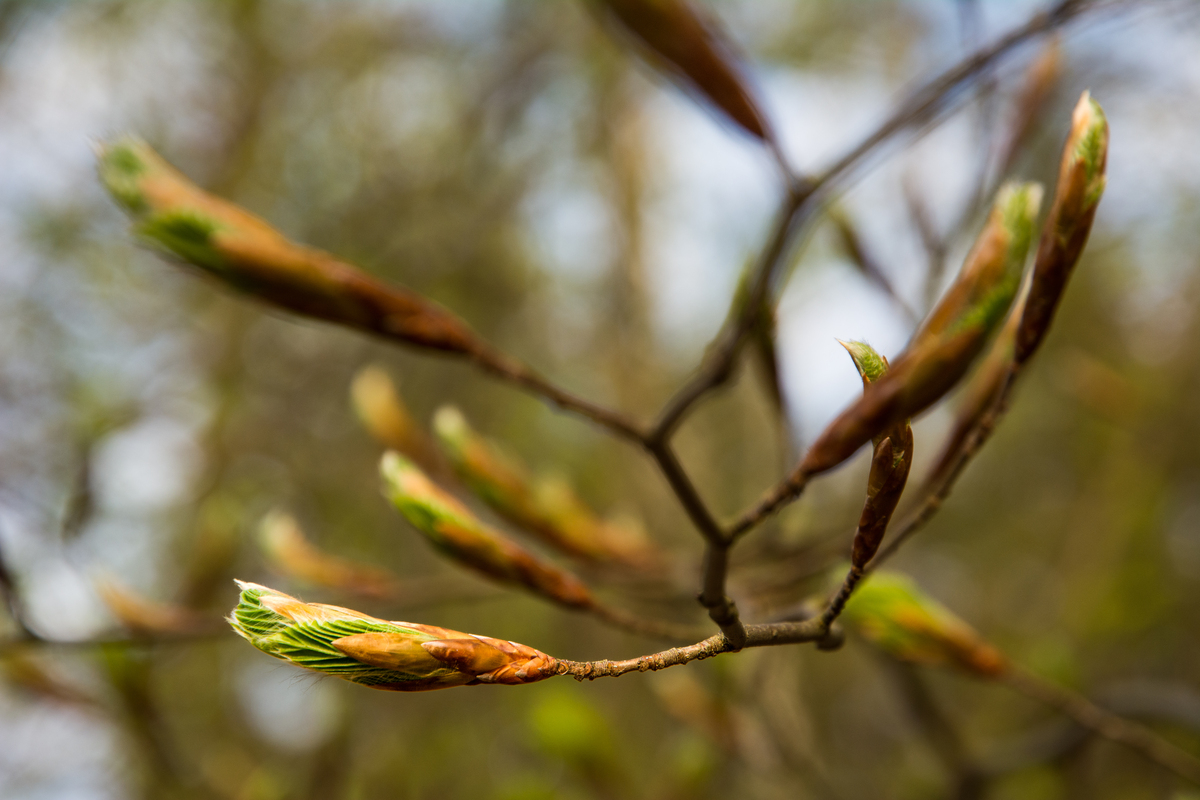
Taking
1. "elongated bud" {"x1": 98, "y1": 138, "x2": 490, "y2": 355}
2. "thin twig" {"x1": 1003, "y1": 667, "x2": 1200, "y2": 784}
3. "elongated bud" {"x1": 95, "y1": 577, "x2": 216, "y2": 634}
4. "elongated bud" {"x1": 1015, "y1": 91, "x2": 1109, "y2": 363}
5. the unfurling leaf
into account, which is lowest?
"thin twig" {"x1": 1003, "y1": 667, "x2": 1200, "y2": 784}

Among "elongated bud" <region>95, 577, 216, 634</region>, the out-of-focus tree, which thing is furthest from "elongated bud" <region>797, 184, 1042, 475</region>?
"elongated bud" <region>95, 577, 216, 634</region>

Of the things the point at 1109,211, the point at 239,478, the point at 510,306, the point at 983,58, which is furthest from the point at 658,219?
the point at 983,58

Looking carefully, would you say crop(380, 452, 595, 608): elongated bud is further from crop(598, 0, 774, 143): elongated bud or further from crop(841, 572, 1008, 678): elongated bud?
crop(598, 0, 774, 143): elongated bud

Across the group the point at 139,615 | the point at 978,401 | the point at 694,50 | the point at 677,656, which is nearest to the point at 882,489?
the point at 677,656

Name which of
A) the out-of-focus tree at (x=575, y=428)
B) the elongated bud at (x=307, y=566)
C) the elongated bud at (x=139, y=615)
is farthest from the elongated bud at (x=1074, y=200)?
the elongated bud at (x=139, y=615)

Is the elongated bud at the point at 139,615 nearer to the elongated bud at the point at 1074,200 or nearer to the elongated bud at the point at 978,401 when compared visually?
the elongated bud at the point at 978,401

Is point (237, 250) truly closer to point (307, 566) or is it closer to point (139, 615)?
point (307, 566)
